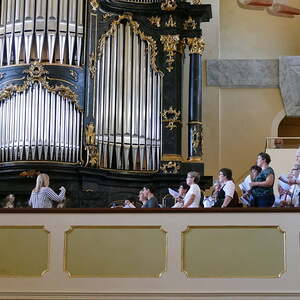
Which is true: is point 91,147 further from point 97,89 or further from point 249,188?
point 249,188

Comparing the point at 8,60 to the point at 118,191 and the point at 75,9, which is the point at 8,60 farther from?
the point at 118,191

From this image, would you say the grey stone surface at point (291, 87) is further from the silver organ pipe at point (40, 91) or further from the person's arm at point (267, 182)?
the person's arm at point (267, 182)

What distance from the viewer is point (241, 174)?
1648cm

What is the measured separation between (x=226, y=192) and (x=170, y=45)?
5106 mm

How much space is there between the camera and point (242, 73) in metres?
16.8

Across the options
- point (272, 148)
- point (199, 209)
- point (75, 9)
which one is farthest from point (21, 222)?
point (272, 148)

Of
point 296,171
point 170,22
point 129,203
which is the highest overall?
point 170,22

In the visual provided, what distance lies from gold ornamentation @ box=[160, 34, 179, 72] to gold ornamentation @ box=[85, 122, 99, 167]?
1801mm

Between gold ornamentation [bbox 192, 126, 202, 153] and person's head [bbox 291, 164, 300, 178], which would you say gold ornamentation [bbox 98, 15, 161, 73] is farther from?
person's head [bbox 291, 164, 300, 178]

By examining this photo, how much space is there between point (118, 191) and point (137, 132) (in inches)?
42.2

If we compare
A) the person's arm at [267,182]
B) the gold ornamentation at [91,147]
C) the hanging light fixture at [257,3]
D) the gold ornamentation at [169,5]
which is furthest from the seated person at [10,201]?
the hanging light fixture at [257,3]

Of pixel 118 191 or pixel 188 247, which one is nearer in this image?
pixel 188 247

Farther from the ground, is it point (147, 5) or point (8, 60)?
point (147, 5)

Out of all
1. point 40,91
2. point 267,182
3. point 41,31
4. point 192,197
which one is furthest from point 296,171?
point 41,31
